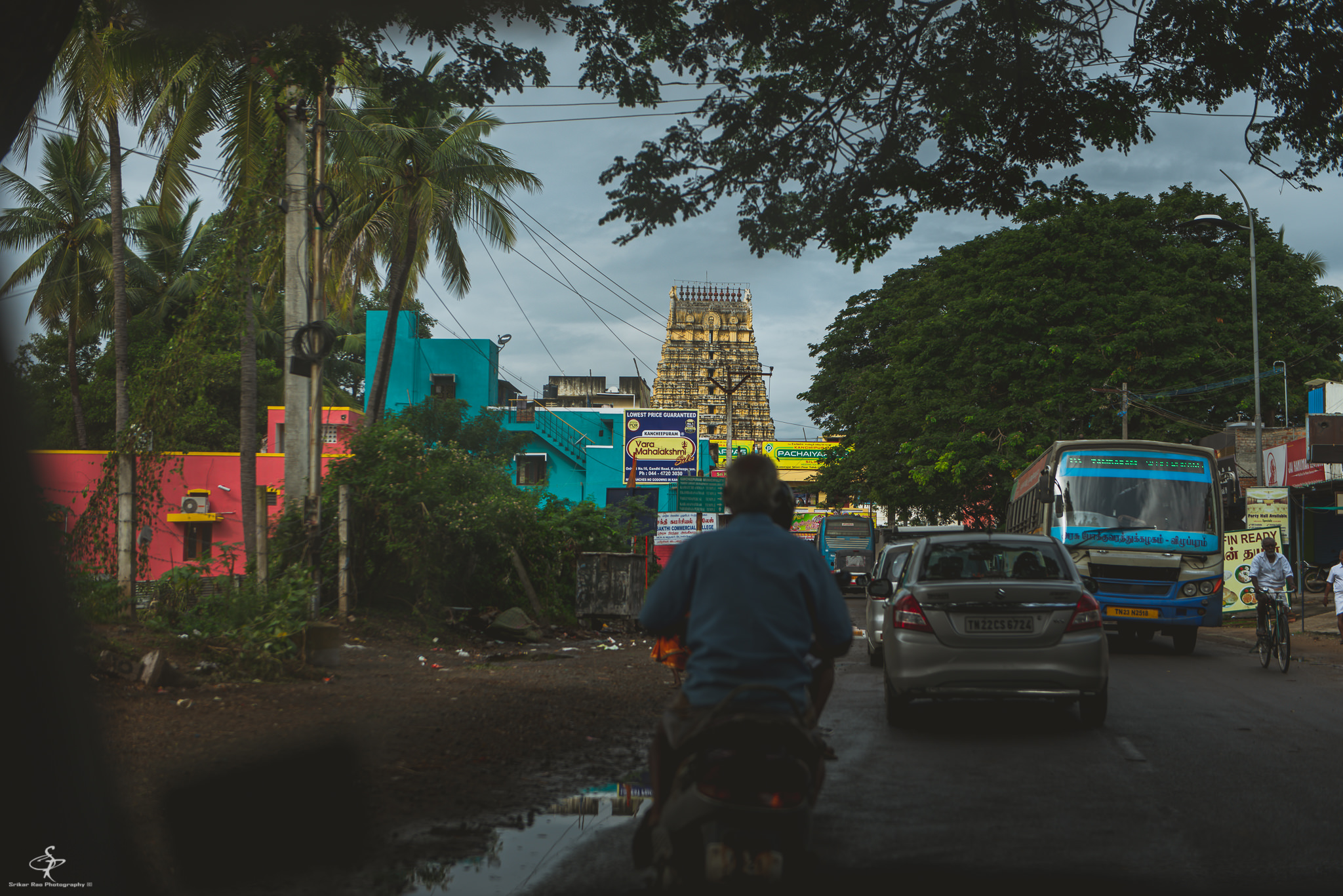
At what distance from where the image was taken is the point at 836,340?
4784cm

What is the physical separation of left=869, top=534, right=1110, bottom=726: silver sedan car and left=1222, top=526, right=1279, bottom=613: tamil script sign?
14.9 metres

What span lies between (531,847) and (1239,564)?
20.6 meters

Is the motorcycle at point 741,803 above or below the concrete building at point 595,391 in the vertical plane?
below

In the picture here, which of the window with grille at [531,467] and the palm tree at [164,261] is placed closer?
the palm tree at [164,261]

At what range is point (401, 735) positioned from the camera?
787 centimetres

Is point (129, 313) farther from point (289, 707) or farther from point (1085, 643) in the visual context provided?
point (1085, 643)

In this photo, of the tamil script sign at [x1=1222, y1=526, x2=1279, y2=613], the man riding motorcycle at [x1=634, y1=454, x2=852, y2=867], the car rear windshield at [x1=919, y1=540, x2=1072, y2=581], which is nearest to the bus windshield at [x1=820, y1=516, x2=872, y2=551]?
the tamil script sign at [x1=1222, y1=526, x2=1279, y2=613]

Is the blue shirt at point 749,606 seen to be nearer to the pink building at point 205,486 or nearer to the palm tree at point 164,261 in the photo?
the pink building at point 205,486

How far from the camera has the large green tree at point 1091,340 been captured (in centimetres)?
3152

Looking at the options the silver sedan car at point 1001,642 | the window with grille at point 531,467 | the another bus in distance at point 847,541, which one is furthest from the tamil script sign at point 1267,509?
the window with grille at point 531,467

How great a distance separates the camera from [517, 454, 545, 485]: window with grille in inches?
1991

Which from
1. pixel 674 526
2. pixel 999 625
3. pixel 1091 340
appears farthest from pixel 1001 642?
pixel 1091 340

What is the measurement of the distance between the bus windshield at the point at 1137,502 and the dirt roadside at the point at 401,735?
8213 millimetres

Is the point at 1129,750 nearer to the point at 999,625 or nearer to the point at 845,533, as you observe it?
the point at 999,625
